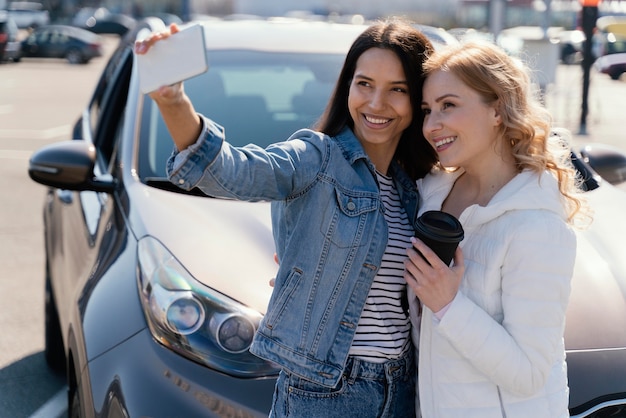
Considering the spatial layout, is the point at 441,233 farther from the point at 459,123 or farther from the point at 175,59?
the point at 175,59

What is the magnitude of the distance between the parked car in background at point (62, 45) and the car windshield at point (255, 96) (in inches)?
1152

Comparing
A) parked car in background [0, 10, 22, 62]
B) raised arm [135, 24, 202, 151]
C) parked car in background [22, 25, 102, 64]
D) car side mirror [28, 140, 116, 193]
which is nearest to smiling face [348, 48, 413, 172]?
raised arm [135, 24, 202, 151]

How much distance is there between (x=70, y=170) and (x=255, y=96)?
0.86 m

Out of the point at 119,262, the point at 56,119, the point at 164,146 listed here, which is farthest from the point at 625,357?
the point at 56,119

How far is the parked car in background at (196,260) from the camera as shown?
7.79 feet

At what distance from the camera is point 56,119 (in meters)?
15.6

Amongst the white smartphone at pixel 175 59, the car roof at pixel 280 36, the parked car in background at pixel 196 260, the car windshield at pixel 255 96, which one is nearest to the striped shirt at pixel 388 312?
the parked car in background at pixel 196 260

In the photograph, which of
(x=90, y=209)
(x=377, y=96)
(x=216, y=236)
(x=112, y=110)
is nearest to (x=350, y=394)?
(x=377, y=96)

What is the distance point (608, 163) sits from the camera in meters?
4.06

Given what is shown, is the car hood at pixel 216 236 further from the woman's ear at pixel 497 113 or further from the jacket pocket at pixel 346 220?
the woman's ear at pixel 497 113

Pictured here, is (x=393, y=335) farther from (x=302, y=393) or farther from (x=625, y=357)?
(x=625, y=357)

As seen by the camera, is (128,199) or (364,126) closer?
(364,126)

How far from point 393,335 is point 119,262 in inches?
46.4

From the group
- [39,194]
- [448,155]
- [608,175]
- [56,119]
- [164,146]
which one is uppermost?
[448,155]
